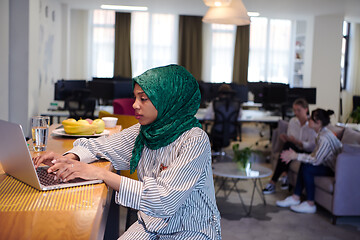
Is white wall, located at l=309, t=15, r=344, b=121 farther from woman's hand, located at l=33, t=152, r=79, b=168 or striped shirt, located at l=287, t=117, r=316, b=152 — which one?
woman's hand, located at l=33, t=152, r=79, b=168

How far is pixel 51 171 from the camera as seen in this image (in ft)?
5.11

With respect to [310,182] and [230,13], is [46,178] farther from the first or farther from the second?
[230,13]

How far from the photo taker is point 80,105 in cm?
665

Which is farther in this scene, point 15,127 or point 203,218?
point 203,218

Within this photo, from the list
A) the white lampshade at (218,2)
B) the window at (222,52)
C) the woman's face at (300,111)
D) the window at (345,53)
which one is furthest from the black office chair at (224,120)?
the window at (345,53)

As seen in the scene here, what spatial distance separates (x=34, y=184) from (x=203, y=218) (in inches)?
26.3

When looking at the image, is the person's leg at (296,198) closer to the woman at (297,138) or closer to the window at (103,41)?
the woman at (297,138)

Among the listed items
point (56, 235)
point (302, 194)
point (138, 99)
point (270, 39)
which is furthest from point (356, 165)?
point (270, 39)

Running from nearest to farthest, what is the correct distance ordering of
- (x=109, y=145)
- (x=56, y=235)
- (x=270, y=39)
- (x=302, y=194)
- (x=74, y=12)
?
(x=56, y=235)
(x=109, y=145)
(x=302, y=194)
(x=74, y=12)
(x=270, y=39)

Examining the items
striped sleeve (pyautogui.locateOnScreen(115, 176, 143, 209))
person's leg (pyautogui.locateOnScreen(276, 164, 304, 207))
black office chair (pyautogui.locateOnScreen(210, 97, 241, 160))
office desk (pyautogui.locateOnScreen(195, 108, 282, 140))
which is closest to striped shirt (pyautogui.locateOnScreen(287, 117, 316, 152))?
person's leg (pyautogui.locateOnScreen(276, 164, 304, 207))

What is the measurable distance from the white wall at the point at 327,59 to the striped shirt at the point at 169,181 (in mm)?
9327

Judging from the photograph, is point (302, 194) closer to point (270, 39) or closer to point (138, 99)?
point (138, 99)

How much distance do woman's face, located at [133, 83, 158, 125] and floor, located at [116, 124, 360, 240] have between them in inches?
89.1

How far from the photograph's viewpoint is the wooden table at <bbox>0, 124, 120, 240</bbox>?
1070mm
